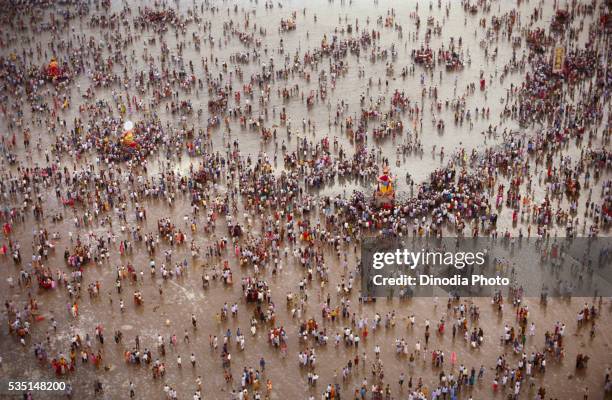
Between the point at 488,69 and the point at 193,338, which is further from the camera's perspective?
the point at 488,69

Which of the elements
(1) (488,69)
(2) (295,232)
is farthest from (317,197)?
(1) (488,69)

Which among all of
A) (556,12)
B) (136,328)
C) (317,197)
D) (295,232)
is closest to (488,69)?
(556,12)

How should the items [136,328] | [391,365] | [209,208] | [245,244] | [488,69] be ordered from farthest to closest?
[488,69] < [209,208] < [245,244] < [136,328] < [391,365]

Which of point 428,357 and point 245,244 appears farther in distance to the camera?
point 245,244

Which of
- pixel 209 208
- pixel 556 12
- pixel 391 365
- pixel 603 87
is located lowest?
pixel 391 365

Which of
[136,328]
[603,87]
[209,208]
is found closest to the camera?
[136,328]

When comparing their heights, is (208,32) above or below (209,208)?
above

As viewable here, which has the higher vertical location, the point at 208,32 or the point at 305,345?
the point at 208,32

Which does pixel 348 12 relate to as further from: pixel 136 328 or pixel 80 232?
pixel 136 328

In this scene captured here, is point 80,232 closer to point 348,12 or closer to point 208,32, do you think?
point 208,32
